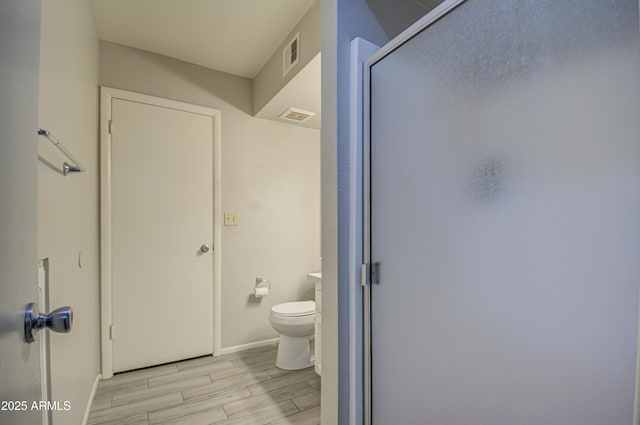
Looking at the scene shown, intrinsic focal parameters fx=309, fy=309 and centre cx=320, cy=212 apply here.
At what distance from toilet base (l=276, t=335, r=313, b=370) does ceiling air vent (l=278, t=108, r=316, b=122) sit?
1.89m

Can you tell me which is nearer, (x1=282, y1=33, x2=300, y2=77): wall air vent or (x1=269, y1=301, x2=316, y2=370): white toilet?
(x1=282, y1=33, x2=300, y2=77): wall air vent

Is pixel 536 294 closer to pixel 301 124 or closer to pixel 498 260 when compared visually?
pixel 498 260

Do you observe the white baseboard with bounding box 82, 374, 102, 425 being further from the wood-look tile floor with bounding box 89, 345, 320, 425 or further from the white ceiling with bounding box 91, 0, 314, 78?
the white ceiling with bounding box 91, 0, 314, 78

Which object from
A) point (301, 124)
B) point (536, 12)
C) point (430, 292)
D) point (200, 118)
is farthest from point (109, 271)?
point (536, 12)

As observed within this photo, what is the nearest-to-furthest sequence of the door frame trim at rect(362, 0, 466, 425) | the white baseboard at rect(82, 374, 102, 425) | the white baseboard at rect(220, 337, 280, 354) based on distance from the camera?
the door frame trim at rect(362, 0, 466, 425), the white baseboard at rect(82, 374, 102, 425), the white baseboard at rect(220, 337, 280, 354)

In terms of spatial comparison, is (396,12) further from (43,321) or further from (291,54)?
(43,321)

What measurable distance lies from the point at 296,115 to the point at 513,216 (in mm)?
2342

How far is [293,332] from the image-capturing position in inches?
91.7

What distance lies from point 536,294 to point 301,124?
2655mm

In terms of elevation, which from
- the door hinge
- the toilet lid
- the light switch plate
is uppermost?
the light switch plate

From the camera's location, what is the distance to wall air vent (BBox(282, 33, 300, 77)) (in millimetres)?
2109

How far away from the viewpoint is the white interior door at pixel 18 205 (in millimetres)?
468

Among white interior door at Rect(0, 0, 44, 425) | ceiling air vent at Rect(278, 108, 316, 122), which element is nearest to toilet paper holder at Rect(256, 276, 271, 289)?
ceiling air vent at Rect(278, 108, 316, 122)

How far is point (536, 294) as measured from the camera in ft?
2.39
